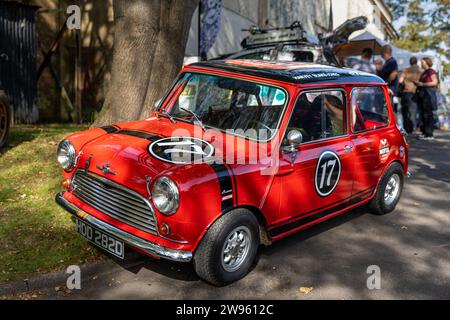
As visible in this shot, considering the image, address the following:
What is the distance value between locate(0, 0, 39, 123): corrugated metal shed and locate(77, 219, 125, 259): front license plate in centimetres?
642

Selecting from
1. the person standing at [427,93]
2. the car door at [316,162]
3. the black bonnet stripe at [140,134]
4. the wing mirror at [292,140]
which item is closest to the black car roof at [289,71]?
the car door at [316,162]

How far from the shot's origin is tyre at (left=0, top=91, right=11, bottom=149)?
6.82m

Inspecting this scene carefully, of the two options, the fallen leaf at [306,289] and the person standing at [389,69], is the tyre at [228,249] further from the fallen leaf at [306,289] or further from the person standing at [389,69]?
the person standing at [389,69]

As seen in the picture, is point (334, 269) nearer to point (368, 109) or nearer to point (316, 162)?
point (316, 162)

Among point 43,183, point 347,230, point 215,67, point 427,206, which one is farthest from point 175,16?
point 427,206

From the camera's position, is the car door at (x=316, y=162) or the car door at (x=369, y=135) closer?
the car door at (x=316, y=162)

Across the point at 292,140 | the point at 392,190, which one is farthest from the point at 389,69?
the point at 292,140

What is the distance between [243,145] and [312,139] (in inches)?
32.9

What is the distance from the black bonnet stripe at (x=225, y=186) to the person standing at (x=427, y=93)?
32.2ft

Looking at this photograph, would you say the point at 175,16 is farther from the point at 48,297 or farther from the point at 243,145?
the point at 48,297

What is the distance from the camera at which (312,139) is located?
4.64 metres

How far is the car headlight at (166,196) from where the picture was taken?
11.4 ft

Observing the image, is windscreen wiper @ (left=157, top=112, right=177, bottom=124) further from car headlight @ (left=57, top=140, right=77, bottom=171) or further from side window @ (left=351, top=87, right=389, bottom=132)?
side window @ (left=351, top=87, right=389, bottom=132)

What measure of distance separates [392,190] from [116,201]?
391 centimetres
